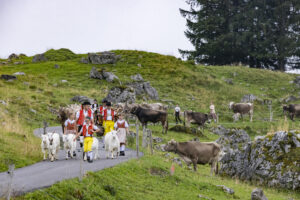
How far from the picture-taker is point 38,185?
11.8 meters

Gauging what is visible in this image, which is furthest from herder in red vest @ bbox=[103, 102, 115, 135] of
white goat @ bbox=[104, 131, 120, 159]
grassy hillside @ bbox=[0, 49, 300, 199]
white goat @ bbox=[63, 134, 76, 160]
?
grassy hillside @ bbox=[0, 49, 300, 199]

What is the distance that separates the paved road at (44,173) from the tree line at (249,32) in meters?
58.3

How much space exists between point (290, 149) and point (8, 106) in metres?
25.2

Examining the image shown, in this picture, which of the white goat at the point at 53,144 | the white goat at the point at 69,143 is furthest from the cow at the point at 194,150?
the white goat at the point at 53,144

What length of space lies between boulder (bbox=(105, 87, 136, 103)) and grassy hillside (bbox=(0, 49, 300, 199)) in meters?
3.25

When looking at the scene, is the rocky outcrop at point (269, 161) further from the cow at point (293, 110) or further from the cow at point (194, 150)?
the cow at point (293, 110)

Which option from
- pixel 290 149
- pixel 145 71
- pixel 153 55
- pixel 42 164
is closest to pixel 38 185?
pixel 42 164

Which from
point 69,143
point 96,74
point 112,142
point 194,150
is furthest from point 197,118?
point 96,74

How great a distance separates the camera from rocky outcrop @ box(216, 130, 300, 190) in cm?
1997

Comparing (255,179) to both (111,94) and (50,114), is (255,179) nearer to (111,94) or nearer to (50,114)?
(50,114)

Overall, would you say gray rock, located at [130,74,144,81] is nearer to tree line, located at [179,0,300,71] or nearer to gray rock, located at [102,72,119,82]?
gray rock, located at [102,72,119,82]

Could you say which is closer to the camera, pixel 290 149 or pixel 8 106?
pixel 290 149

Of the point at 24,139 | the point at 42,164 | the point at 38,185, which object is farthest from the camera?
the point at 24,139

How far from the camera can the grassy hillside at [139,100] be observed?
46.6 feet
